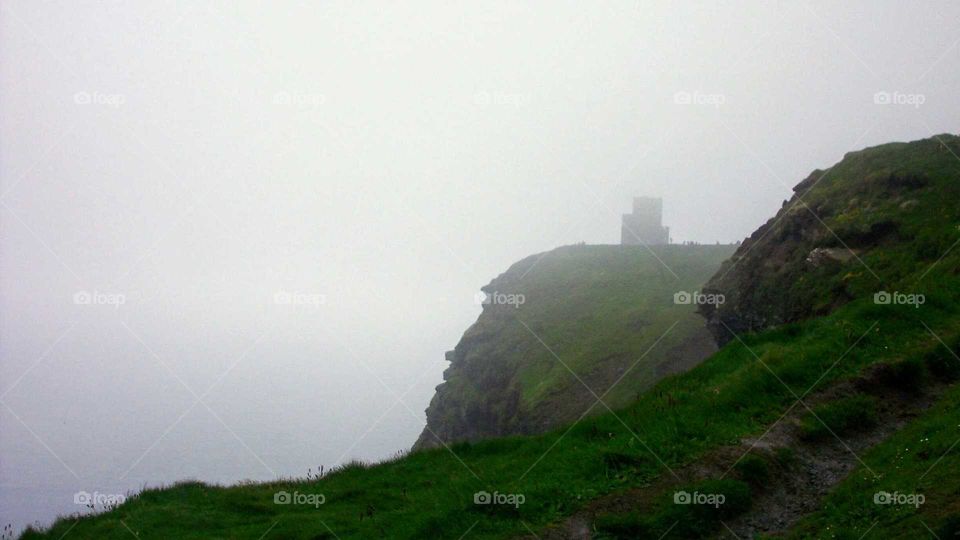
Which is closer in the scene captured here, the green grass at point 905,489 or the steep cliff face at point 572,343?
the green grass at point 905,489

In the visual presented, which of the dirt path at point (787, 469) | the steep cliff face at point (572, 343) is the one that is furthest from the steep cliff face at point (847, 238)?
the steep cliff face at point (572, 343)

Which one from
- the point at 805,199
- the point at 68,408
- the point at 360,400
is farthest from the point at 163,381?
the point at 805,199

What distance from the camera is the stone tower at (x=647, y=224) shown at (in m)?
115

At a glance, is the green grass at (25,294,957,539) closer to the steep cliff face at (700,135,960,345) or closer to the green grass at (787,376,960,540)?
the green grass at (787,376,960,540)

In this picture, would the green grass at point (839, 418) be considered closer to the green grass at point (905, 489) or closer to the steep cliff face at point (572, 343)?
the green grass at point (905, 489)

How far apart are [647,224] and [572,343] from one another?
56.6 metres

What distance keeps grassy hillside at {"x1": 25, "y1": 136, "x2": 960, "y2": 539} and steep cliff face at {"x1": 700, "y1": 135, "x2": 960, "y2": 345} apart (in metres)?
1.87

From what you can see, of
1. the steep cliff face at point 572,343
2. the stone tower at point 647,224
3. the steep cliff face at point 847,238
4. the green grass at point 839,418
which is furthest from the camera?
the stone tower at point 647,224

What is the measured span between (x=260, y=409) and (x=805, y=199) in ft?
397

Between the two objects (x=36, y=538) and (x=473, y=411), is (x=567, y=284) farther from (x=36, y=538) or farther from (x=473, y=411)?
(x=36, y=538)

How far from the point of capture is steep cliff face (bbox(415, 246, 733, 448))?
52938mm

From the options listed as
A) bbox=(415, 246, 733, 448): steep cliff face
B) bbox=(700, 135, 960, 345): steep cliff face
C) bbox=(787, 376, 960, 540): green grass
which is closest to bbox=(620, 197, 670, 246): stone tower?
bbox=(415, 246, 733, 448): steep cliff face

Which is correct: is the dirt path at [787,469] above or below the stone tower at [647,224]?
below

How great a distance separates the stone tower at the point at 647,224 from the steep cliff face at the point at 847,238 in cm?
8431
